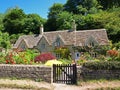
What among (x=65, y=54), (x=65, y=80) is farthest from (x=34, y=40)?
(x=65, y=80)

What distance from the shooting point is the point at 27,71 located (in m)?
19.5

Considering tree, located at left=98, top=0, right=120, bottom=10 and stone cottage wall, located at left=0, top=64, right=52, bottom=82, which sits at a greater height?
tree, located at left=98, top=0, right=120, bottom=10

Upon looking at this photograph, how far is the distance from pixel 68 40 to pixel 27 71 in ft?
Answer: 117

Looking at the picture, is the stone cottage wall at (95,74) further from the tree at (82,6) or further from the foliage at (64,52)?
the tree at (82,6)

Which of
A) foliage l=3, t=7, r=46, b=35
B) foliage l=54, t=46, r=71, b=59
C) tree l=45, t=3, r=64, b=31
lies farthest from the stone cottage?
foliage l=3, t=7, r=46, b=35

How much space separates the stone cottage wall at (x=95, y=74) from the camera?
18.6 metres

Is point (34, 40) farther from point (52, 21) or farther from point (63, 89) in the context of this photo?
point (63, 89)

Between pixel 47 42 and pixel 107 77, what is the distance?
38.9m

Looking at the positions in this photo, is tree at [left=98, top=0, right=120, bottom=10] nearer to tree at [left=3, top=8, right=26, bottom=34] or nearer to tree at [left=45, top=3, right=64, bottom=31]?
tree at [left=45, top=3, right=64, bottom=31]

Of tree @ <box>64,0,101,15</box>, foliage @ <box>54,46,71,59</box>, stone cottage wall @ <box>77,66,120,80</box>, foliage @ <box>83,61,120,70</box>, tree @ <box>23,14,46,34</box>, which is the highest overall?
tree @ <box>64,0,101,15</box>

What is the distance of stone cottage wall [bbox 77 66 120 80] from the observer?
18609 mm

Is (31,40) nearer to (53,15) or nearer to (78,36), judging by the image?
(78,36)

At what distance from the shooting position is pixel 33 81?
19.2m

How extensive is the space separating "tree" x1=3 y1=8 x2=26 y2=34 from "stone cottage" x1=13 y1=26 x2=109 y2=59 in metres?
24.8
